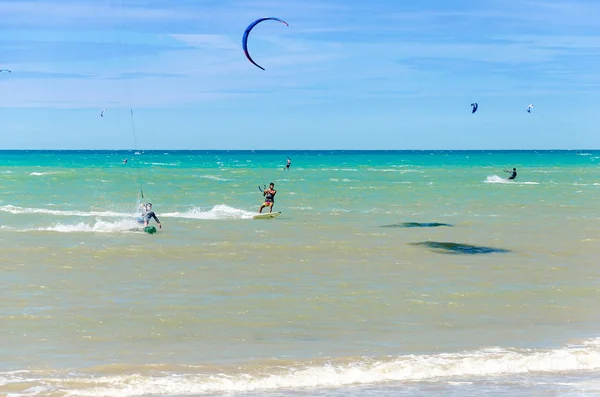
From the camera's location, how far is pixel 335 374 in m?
11.6

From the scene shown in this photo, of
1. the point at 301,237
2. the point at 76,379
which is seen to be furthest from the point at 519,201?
the point at 76,379

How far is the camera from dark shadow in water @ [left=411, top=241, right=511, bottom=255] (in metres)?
24.3

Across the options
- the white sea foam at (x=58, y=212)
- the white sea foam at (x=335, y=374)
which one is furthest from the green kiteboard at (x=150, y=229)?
the white sea foam at (x=335, y=374)

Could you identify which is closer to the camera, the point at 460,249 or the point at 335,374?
the point at 335,374

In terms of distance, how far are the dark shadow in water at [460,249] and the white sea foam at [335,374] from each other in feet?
37.8

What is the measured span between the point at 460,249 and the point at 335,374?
1396 cm

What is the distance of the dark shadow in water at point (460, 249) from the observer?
24.3m

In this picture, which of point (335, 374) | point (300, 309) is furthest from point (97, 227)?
point (335, 374)

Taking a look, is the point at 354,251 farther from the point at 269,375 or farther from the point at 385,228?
the point at 269,375

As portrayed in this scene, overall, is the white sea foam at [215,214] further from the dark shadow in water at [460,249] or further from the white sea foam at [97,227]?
the dark shadow in water at [460,249]

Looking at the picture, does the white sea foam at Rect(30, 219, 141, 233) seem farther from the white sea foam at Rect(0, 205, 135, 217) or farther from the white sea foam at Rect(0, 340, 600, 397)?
the white sea foam at Rect(0, 340, 600, 397)

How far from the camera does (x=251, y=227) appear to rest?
31891 millimetres

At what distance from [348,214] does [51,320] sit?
24.0 metres

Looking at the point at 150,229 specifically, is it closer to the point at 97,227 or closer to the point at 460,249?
the point at 97,227
